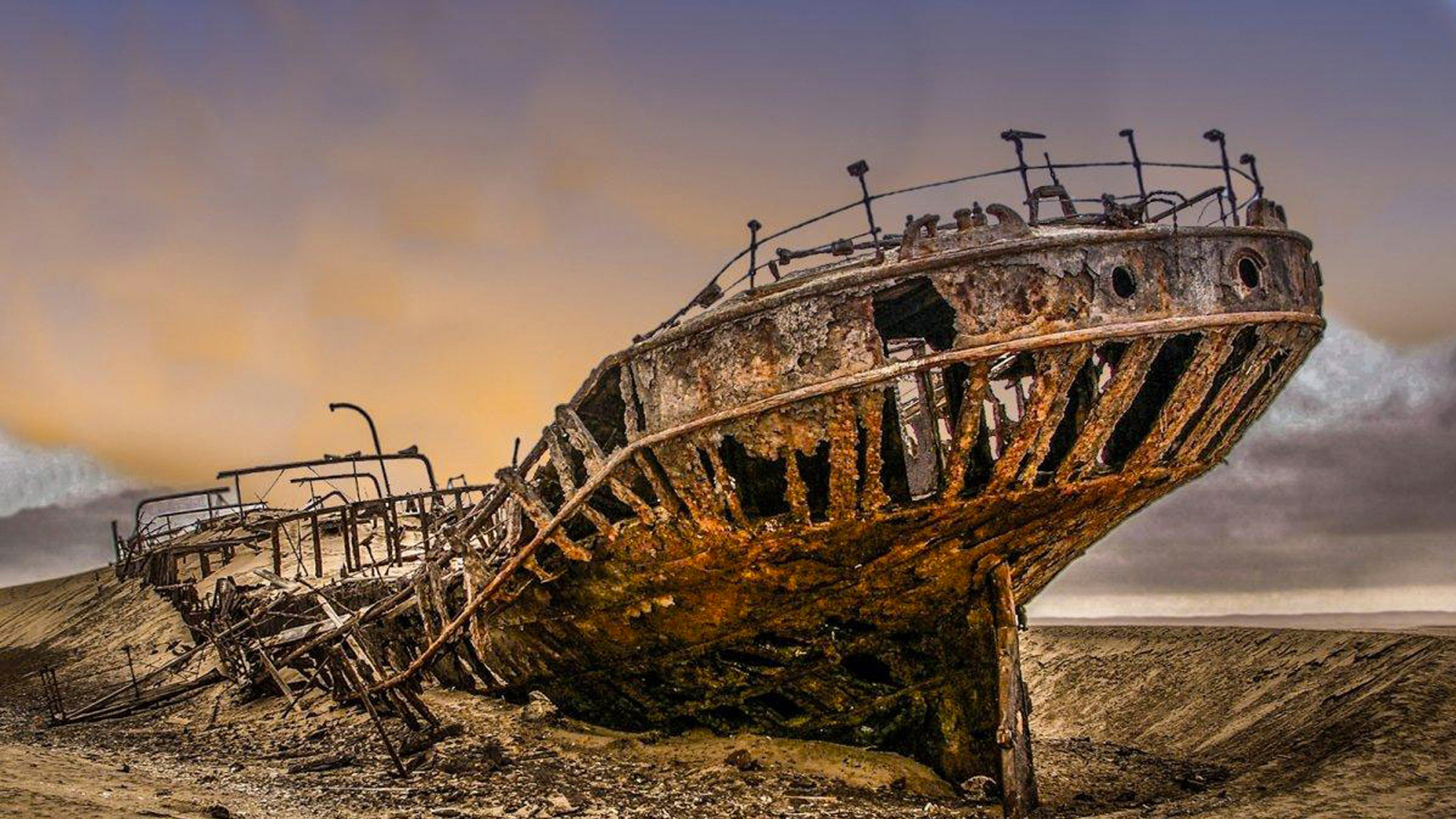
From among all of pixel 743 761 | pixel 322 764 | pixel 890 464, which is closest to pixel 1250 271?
pixel 890 464

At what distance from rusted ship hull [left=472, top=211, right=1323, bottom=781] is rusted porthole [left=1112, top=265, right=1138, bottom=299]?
1 centimetres

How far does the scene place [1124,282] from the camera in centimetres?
548

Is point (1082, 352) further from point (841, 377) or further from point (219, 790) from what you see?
point (219, 790)

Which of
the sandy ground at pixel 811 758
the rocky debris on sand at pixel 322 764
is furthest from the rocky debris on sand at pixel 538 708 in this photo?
the rocky debris on sand at pixel 322 764

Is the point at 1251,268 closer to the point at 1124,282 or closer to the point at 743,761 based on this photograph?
the point at 1124,282

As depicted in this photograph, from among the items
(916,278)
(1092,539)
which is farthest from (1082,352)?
(1092,539)

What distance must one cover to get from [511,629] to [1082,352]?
521cm

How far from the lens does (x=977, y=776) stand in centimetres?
644

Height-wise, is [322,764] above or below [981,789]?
above

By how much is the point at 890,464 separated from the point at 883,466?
56mm

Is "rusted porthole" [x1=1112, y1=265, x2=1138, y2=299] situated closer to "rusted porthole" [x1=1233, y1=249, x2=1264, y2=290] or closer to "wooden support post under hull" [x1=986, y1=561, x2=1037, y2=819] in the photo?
"rusted porthole" [x1=1233, y1=249, x2=1264, y2=290]

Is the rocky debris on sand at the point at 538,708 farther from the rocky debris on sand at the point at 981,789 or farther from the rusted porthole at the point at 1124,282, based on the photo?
the rusted porthole at the point at 1124,282

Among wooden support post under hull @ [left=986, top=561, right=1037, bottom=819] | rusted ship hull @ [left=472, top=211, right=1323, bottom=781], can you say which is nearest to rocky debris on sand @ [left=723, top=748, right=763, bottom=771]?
rusted ship hull @ [left=472, top=211, right=1323, bottom=781]

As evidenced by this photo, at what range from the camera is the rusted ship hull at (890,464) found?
5.38 m
